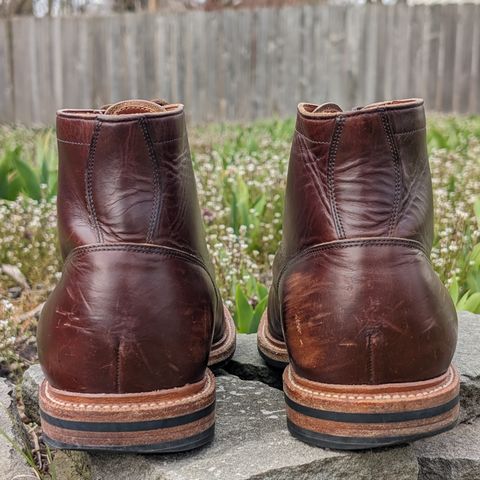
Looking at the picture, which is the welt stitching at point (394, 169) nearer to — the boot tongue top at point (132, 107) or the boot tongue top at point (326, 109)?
the boot tongue top at point (326, 109)

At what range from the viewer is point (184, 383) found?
1.22 m

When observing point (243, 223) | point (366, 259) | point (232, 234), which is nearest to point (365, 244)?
point (366, 259)

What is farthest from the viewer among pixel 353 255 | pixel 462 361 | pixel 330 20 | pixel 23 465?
pixel 330 20

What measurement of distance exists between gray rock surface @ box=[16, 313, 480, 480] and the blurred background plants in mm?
336

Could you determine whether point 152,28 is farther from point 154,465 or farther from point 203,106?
point 154,465

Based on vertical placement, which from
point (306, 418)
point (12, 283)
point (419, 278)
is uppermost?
point (419, 278)

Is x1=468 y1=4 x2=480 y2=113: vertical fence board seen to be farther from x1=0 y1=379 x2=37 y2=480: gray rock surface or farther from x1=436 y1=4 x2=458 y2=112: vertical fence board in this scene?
x1=0 y1=379 x2=37 y2=480: gray rock surface

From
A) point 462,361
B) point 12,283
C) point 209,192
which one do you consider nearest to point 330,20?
point 209,192

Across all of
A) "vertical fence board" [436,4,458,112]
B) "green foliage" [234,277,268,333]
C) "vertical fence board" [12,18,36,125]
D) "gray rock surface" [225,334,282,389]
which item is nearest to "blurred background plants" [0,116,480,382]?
"green foliage" [234,277,268,333]

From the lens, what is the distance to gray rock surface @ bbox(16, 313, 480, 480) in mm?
1209

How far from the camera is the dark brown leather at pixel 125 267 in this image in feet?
3.85

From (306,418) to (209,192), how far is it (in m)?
2.19

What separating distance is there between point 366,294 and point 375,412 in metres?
0.20

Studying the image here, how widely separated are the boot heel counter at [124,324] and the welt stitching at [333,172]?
0.94 feet
